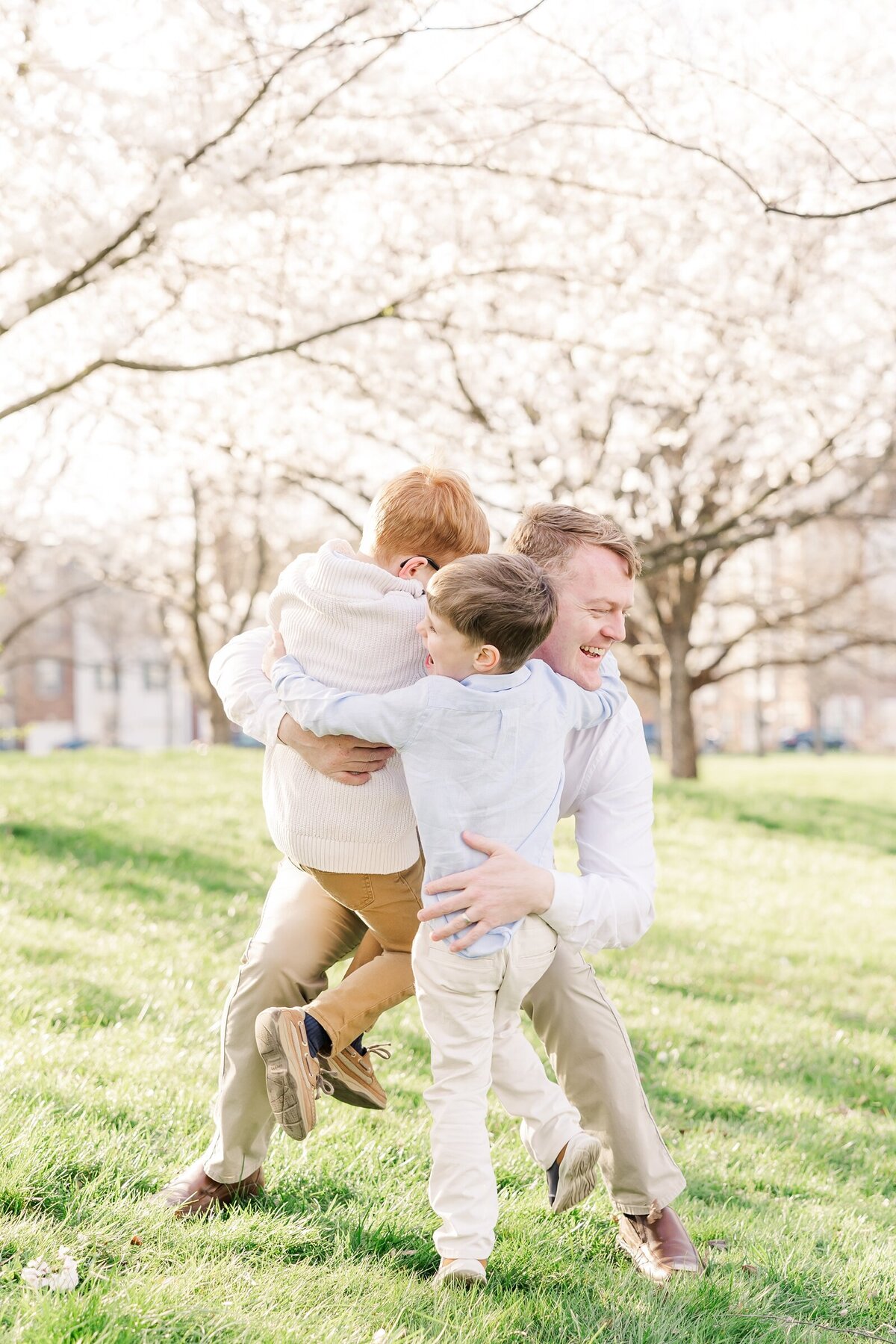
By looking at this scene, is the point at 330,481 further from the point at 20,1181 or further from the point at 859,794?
the point at 20,1181

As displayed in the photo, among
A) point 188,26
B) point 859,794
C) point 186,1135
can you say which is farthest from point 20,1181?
point 859,794

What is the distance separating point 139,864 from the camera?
24.1 feet

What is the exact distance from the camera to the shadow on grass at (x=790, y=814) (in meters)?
12.1

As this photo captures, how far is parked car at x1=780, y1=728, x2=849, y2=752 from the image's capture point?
5288 cm

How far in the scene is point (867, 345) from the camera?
9734 millimetres

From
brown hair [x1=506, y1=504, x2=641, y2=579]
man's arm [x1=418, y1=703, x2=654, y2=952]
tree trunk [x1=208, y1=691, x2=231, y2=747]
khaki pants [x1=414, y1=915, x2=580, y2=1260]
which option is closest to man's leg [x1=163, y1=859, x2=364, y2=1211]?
khaki pants [x1=414, y1=915, x2=580, y2=1260]

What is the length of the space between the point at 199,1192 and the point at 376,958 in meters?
0.68

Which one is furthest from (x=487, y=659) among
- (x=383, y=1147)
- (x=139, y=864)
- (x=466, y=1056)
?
(x=139, y=864)

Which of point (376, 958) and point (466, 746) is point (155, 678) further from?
point (466, 746)

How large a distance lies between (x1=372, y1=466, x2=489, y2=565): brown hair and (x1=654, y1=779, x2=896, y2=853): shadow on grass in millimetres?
9595

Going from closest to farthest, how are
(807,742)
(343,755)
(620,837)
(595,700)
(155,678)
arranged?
(343,755) → (595,700) → (620,837) → (155,678) → (807,742)

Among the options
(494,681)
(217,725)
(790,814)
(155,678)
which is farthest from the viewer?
(155,678)

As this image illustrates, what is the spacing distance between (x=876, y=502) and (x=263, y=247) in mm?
11771

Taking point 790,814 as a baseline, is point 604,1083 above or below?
above
